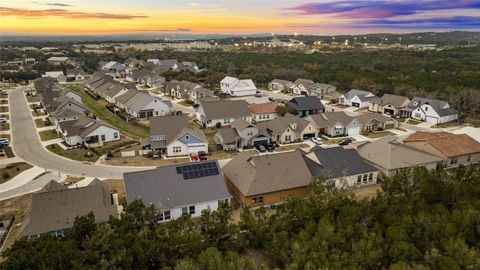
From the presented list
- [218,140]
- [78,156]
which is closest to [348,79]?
[218,140]

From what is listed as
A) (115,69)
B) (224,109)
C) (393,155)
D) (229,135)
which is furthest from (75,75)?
(393,155)

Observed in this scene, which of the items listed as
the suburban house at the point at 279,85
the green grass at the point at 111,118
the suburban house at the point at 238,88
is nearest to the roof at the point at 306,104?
the suburban house at the point at 238,88

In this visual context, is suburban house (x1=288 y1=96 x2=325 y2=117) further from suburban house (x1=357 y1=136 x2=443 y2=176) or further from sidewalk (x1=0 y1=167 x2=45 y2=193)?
sidewalk (x1=0 y1=167 x2=45 y2=193)

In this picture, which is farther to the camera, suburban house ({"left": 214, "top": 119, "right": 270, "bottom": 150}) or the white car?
the white car

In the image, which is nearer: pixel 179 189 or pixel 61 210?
pixel 61 210

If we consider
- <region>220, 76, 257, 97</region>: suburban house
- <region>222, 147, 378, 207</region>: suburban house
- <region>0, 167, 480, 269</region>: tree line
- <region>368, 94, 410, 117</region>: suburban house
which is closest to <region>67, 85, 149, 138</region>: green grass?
<region>222, 147, 378, 207</region>: suburban house

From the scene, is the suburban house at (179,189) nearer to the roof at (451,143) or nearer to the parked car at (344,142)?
the parked car at (344,142)

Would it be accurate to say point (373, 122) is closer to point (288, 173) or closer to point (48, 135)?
point (288, 173)
